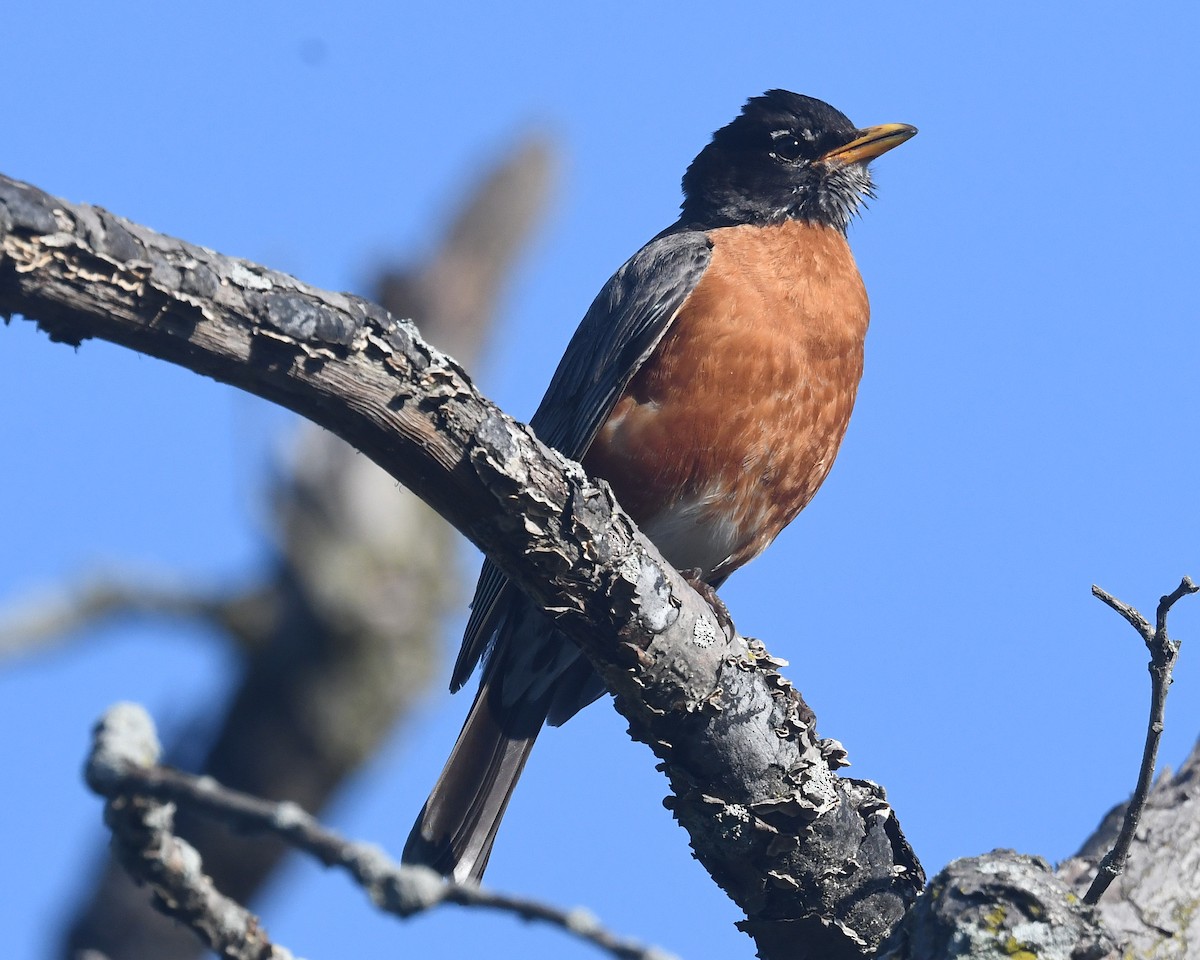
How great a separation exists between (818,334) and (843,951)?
238 cm

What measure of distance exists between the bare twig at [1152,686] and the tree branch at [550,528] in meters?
1.12

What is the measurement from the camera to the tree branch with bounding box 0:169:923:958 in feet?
9.84

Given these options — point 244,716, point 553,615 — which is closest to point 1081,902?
point 553,615

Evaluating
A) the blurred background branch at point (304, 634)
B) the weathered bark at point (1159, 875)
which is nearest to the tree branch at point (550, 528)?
the weathered bark at point (1159, 875)

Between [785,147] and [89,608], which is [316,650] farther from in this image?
[785,147]

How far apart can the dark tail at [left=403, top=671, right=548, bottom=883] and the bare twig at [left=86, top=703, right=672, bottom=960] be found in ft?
8.93

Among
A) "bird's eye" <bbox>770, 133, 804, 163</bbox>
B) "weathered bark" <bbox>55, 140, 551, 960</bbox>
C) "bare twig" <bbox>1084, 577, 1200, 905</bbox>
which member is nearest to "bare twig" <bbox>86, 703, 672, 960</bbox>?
"bare twig" <bbox>1084, 577, 1200, 905</bbox>

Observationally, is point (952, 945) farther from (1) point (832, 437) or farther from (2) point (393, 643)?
(2) point (393, 643)

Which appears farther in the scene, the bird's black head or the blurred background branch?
the blurred background branch

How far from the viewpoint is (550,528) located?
3807 mm

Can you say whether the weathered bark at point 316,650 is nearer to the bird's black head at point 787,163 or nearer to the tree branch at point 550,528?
the bird's black head at point 787,163

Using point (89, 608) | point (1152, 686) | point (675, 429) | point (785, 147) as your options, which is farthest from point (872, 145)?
point (89, 608)

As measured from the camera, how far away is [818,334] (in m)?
5.69

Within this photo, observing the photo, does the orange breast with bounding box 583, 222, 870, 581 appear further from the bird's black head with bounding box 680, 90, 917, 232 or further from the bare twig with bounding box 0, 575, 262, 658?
the bare twig with bounding box 0, 575, 262, 658
